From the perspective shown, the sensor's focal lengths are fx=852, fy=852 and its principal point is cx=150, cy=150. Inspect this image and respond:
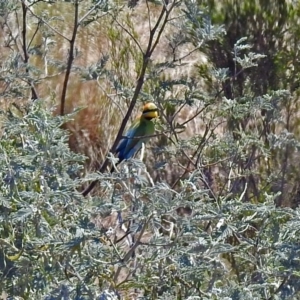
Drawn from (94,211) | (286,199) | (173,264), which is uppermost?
(94,211)

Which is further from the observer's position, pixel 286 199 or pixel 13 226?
pixel 286 199

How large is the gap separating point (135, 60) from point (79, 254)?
289 centimetres

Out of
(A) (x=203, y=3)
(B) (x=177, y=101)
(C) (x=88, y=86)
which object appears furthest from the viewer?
(C) (x=88, y=86)

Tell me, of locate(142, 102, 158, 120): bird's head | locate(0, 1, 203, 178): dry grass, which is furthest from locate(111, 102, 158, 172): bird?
locate(0, 1, 203, 178): dry grass

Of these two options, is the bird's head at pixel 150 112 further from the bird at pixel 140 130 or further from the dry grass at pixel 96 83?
the dry grass at pixel 96 83

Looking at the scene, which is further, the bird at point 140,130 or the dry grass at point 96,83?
the dry grass at point 96,83

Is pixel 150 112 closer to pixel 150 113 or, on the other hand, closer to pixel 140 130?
pixel 150 113

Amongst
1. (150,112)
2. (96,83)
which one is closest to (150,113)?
(150,112)

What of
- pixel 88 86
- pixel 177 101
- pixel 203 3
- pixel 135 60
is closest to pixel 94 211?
pixel 177 101

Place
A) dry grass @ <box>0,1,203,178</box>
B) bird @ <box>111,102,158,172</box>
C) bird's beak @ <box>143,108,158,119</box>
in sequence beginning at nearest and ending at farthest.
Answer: bird @ <box>111,102,158,172</box>, bird's beak @ <box>143,108,158,119</box>, dry grass @ <box>0,1,203,178</box>

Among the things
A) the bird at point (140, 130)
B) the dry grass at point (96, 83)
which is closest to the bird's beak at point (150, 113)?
the bird at point (140, 130)

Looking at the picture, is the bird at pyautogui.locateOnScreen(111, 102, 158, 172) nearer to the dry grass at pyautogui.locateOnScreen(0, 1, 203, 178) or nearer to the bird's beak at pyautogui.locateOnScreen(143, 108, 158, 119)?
the bird's beak at pyautogui.locateOnScreen(143, 108, 158, 119)

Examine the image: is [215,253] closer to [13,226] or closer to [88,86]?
[13,226]

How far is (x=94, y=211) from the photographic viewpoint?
1897 millimetres
